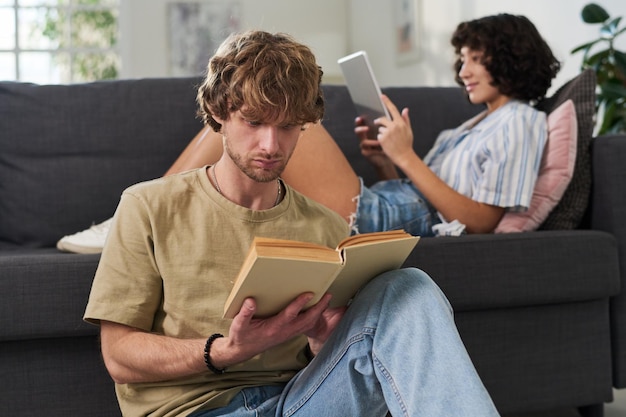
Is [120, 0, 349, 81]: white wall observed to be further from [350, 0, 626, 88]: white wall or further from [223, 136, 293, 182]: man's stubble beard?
[223, 136, 293, 182]: man's stubble beard

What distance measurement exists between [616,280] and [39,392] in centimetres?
138

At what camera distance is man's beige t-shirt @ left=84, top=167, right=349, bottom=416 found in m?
1.29

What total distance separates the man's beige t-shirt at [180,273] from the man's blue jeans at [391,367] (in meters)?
0.06

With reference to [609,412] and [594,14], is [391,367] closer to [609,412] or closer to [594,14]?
[609,412]

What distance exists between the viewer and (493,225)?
2.26 meters

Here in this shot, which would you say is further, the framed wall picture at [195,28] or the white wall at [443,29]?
the framed wall picture at [195,28]

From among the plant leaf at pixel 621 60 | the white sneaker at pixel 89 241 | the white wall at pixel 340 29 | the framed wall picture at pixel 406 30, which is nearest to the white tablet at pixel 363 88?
the white sneaker at pixel 89 241

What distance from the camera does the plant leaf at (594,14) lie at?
10.4ft

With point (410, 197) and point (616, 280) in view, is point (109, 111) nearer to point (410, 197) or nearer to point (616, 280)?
point (410, 197)

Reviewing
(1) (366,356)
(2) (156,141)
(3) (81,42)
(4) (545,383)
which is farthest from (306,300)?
(3) (81,42)

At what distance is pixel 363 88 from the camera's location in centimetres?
237

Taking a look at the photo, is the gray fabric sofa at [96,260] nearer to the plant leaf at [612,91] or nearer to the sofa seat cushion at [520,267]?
the sofa seat cushion at [520,267]

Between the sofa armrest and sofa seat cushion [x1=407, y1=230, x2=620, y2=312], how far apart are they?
66 millimetres

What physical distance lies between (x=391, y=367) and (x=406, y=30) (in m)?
4.73
